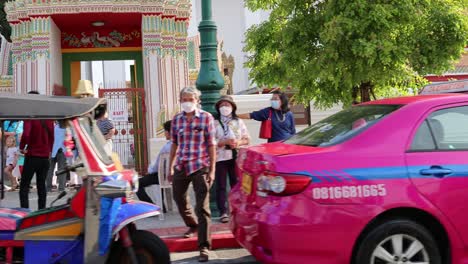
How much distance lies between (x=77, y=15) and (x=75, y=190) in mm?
9901

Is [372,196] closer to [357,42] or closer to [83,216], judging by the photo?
[83,216]

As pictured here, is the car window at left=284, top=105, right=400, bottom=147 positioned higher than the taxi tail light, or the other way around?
the car window at left=284, top=105, right=400, bottom=147

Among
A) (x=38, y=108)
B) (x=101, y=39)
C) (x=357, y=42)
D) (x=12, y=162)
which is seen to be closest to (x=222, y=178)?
(x=38, y=108)

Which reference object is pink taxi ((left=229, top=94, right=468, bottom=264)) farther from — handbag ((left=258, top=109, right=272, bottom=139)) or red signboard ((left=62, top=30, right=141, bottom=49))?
red signboard ((left=62, top=30, right=141, bottom=49))

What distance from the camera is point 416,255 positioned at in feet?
13.3

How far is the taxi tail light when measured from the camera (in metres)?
3.95

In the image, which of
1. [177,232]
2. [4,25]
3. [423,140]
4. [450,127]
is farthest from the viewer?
[4,25]

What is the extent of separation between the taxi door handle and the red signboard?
1220cm

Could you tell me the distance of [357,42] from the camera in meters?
9.06

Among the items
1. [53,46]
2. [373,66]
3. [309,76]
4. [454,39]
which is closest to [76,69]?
[53,46]

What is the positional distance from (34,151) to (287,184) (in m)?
4.19

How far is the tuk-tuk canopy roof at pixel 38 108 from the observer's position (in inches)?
158

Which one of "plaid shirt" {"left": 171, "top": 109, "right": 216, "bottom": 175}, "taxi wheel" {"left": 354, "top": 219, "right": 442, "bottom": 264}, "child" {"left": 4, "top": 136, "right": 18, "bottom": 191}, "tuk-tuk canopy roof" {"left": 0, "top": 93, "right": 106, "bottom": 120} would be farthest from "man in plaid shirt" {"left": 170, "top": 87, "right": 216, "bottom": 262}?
"child" {"left": 4, "top": 136, "right": 18, "bottom": 191}

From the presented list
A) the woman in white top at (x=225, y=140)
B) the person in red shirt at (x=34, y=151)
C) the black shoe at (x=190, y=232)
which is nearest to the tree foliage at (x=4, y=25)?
the person in red shirt at (x=34, y=151)
